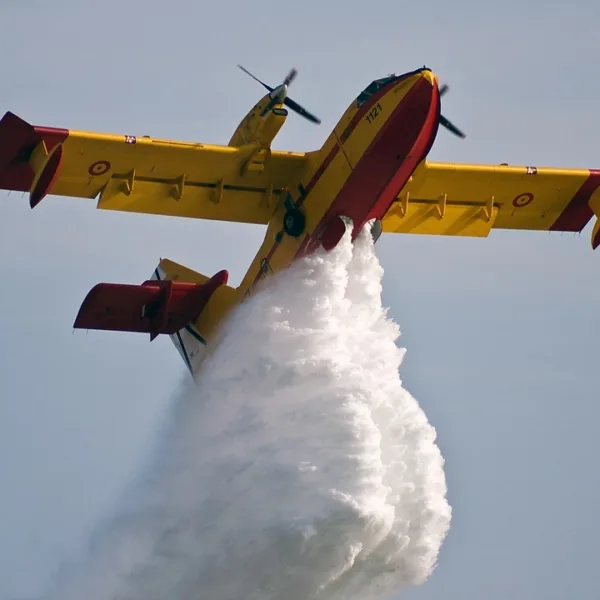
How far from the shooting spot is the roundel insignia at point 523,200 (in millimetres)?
Result: 28406

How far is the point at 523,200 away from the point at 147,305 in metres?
6.64

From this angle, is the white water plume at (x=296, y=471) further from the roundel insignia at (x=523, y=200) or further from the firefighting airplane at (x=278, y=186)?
the roundel insignia at (x=523, y=200)

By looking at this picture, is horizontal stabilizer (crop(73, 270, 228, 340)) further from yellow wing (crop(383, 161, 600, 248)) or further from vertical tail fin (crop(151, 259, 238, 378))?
yellow wing (crop(383, 161, 600, 248))

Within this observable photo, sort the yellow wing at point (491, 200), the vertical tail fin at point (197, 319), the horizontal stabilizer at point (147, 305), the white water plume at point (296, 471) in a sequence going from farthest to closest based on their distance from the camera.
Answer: the vertical tail fin at point (197, 319) → the yellow wing at point (491, 200) → the horizontal stabilizer at point (147, 305) → the white water plume at point (296, 471)

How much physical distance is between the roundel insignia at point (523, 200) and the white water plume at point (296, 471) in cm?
340

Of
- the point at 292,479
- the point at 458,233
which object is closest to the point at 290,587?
the point at 292,479

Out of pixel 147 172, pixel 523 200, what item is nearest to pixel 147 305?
pixel 147 172

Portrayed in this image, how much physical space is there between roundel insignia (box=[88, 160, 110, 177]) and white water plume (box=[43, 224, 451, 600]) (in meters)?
3.21

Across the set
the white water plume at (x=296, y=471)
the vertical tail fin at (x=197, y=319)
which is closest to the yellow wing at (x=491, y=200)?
the white water plume at (x=296, y=471)

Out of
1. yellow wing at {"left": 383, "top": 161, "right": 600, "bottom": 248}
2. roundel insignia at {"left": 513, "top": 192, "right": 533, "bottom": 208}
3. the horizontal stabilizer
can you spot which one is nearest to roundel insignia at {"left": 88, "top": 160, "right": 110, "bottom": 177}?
the horizontal stabilizer

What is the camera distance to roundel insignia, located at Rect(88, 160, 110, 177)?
1017 inches

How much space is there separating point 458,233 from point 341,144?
418 centimetres

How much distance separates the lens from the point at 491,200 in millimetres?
28188

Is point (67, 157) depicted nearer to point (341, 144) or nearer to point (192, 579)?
point (341, 144)
